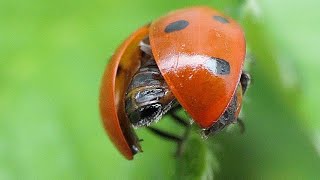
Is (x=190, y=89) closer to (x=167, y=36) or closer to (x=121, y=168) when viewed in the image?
(x=167, y=36)

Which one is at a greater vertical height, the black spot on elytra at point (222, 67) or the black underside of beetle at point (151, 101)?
the black spot on elytra at point (222, 67)

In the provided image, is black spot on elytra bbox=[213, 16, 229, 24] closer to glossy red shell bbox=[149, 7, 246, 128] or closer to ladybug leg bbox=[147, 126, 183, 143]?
glossy red shell bbox=[149, 7, 246, 128]

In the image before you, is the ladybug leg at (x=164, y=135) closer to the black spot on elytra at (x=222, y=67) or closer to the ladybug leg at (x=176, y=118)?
the ladybug leg at (x=176, y=118)

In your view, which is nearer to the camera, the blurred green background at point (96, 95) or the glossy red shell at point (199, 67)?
the glossy red shell at point (199, 67)

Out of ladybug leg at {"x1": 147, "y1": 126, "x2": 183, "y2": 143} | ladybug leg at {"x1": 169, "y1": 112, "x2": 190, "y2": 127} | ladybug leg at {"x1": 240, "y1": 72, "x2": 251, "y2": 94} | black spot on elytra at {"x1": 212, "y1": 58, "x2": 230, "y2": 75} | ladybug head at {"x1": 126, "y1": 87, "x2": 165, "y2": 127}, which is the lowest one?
ladybug leg at {"x1": 147, "y1": 126, "x2": 183, "y2": 143}

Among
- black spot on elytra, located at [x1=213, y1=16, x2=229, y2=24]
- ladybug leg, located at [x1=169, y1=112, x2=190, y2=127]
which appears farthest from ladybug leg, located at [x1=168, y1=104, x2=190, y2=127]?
black spot on elytra, located at [x1=213, y1=16, x2=229, y2=24]

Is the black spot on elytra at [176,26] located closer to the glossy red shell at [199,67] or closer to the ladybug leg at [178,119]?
the glossy red shell at [199,67]

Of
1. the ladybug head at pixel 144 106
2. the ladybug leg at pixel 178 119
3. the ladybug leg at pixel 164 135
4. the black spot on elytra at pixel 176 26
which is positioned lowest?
the ladybug leg at pixel 164 135

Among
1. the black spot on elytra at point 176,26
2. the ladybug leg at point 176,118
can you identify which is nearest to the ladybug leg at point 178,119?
the ladybug leg at point 176,118
